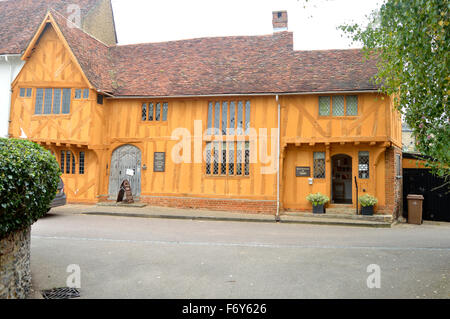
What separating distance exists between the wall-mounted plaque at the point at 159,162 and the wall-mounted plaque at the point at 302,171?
19.5ft

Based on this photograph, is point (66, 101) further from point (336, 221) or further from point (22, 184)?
point (22, 184)

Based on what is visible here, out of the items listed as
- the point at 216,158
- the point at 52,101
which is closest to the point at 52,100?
the point at 52,101

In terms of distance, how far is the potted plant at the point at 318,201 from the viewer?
1414 centimetres

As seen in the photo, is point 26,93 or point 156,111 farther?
point 156,111

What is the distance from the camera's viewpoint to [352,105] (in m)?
14.4

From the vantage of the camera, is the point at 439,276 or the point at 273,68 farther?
the point at 273,68

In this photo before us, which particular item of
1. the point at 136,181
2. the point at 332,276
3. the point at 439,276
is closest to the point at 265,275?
the point at 332,276

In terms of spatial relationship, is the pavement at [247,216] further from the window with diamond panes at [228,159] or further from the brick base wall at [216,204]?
the window with diamond panes at [228,159]

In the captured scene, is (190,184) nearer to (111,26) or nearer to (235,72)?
(235,72)

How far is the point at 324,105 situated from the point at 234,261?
9.87 m

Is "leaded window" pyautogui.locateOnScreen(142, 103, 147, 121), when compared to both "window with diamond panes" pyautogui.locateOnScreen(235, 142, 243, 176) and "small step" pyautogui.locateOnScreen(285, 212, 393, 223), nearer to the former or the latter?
"window with diamond panes" pyautogui.locateOnScreen(235, 142, 243, 176)
